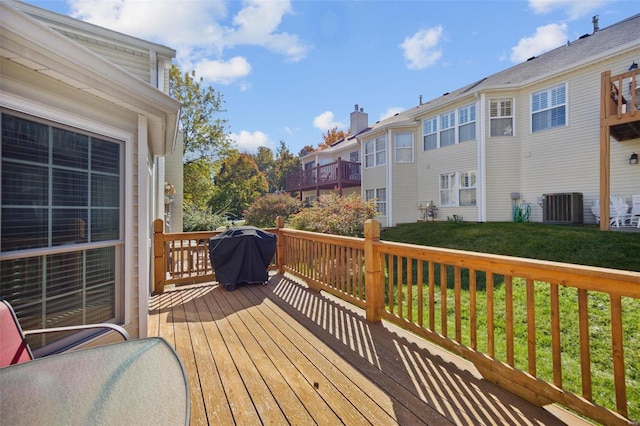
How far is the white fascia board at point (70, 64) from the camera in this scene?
1487mm

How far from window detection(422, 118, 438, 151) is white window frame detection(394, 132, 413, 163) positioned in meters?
0.61

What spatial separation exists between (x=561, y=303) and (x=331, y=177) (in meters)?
12.6

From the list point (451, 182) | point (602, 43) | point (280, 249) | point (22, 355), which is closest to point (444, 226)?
point (451, 182)

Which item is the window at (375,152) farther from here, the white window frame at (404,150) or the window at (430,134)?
the window at (430,134)

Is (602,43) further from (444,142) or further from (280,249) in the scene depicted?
(280,249)

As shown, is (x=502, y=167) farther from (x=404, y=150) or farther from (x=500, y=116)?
(x=404, y=150)

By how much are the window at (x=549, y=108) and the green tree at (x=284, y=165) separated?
87.5ft

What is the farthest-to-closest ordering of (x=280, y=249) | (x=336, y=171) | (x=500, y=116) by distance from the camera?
(x=336, y=171)
(x=500, y=116)
(x=280, y=249)

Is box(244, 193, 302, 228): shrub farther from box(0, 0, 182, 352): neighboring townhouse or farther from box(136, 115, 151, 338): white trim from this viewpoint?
box(0, 0, 182, 352): neighboring townhouse

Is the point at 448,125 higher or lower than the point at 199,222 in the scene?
higher

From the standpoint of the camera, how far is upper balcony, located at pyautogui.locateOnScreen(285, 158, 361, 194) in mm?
15383

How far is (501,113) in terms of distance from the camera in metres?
10.6

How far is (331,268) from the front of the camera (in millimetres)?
4398

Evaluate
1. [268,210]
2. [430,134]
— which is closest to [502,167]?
[430,134]
